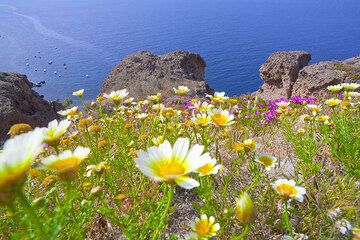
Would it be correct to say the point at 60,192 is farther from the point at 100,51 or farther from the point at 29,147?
the point at 100,51

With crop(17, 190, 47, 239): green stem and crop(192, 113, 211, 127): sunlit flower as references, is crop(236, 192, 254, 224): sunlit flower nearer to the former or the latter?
crop(17, 190, 47, 239): green stem

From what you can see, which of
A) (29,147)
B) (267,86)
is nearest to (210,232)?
(29,147)

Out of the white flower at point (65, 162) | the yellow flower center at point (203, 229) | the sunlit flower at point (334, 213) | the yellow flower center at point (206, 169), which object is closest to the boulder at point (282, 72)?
the sunlit flower at point (334, 213)

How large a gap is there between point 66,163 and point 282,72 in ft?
40.5

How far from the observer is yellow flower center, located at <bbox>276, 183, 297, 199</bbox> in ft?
4.71

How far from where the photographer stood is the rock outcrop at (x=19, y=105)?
21.6ft

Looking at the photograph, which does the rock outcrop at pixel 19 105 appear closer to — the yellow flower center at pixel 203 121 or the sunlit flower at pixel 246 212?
the yellow flower center at pixel 203 121

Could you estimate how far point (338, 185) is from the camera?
221 cm

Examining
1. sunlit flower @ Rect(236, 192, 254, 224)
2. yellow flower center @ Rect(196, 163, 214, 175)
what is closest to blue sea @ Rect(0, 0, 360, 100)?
yellow flower center @ Rect(196, 163, 214, 175)

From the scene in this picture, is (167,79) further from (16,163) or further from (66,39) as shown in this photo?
(66,39)

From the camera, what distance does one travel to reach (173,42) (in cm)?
7844

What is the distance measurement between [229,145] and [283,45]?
75941 millimetres

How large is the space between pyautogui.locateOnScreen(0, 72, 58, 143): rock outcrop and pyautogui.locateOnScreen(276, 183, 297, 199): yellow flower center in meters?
5.98

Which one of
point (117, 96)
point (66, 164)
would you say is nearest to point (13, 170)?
point (66, 164)
